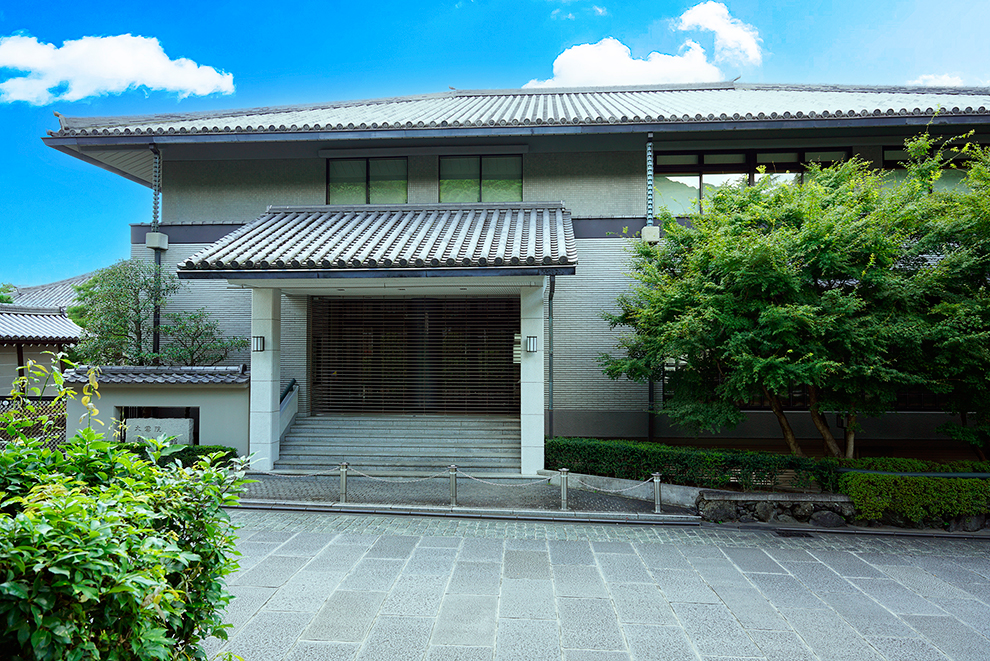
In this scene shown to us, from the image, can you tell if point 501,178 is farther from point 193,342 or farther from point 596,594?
point 596,594

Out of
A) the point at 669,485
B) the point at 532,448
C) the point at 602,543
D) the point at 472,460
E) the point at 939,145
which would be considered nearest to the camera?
the point at 602,543

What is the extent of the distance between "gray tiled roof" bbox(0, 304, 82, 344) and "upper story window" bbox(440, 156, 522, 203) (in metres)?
17.2

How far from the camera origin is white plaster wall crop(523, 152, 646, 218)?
14.1 meters

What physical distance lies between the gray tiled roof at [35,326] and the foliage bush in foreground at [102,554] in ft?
72.6

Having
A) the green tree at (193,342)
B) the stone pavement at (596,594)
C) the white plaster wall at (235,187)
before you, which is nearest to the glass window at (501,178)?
the white plaster wall at (235,187)

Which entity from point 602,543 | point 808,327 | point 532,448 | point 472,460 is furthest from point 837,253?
point 472,460

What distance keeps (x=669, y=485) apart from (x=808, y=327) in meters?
3.63

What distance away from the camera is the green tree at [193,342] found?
12734 mm

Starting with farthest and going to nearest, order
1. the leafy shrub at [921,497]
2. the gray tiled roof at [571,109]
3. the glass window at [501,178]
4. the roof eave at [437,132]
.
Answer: the glass window at [501,178], the gray tiled roof at [571,109], the roof eave at [437,132], the leafy shrub at [921,497]

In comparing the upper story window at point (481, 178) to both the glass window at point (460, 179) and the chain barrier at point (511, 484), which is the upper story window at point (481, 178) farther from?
the chain barrier at point (511, 484)

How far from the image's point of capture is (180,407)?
1188 cm

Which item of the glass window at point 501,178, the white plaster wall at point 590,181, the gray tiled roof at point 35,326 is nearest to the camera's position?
the white plaster wall at point 590,181

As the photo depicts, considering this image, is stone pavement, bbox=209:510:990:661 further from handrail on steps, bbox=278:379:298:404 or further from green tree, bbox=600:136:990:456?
handrail on steps, bbox=278:379:298:404

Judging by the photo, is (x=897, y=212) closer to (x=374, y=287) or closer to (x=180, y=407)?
(x=374, y=287)
